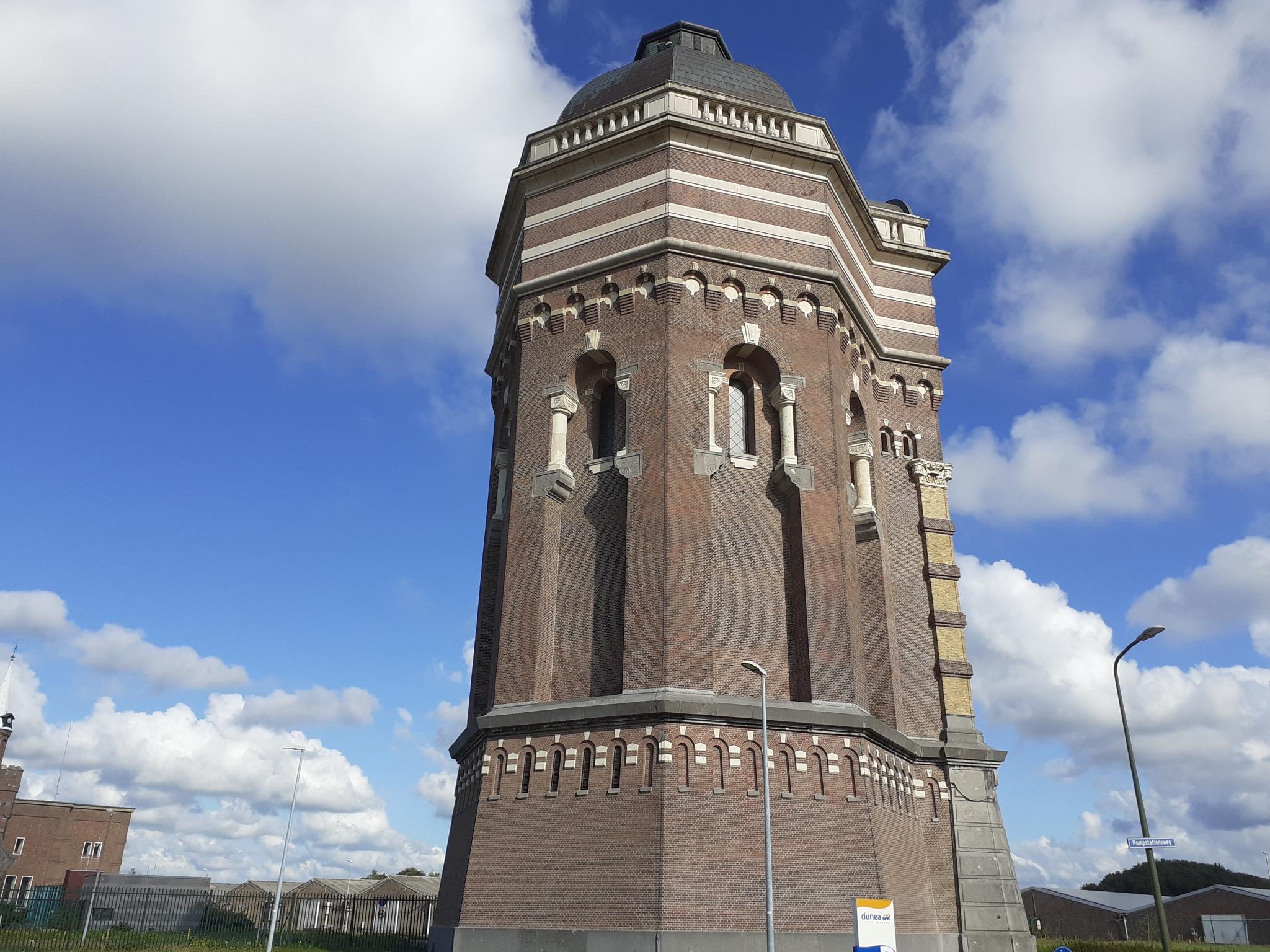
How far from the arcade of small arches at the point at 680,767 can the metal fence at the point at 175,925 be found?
12.0 m

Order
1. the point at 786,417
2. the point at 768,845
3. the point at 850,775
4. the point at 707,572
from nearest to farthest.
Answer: the point at 768,845
the point at 850,775
the point at 707,572
the point at 786,417

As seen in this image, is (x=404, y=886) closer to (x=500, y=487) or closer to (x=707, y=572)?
(x=500, y=487)

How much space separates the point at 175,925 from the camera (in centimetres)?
3572

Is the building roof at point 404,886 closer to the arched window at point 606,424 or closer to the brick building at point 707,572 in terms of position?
the brick building at point 707,572

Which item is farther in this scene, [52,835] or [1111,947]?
[52,835]

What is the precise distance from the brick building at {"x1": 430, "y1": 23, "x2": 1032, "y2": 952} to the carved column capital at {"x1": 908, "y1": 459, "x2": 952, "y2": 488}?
0.11 meters

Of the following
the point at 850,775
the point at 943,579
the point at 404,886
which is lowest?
the point at 850,775

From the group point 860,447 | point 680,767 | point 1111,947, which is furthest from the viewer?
point 1111,947

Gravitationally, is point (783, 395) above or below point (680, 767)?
above

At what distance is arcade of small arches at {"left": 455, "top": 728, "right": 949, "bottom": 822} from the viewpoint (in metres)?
20.3

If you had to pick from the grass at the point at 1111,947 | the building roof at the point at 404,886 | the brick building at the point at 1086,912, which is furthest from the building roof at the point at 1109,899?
the building roof at the point at 404,886

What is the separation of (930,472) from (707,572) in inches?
436

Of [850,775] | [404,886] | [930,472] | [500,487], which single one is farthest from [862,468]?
[404,886]

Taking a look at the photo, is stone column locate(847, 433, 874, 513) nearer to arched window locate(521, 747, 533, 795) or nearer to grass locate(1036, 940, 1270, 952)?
arched window locate(521, 747, 533, 795)
